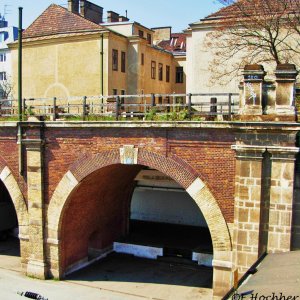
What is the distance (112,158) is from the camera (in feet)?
51.4

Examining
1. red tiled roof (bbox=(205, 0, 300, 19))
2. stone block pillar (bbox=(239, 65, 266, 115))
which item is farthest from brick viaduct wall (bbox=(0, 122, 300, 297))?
red tiled roof (bbox=(205, 0, 300, 19))

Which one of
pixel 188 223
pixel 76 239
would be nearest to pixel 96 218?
pixel 76 239

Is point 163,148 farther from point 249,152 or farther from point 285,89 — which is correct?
point 285,89

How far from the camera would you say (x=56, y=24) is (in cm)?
3441

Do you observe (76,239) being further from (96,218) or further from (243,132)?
(243,132)

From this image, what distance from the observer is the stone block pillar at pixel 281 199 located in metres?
12.8

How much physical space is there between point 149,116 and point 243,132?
362cm

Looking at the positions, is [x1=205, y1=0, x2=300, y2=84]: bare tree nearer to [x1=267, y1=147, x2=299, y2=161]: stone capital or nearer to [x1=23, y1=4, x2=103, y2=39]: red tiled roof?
[x1=267, y1=147, x2=299, y2=161]: stone capital

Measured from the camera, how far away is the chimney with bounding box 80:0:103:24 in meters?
37.6

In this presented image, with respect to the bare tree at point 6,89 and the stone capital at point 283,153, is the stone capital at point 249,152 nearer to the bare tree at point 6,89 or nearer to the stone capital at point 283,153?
the stone capital at point 283,153

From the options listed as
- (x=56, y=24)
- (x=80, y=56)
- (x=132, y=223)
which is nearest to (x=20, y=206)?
(x=132, y=223)

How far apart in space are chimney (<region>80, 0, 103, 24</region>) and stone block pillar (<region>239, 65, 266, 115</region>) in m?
27.4

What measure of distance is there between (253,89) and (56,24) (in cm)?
2515

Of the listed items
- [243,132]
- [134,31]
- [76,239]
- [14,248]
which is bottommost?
[14,248]
